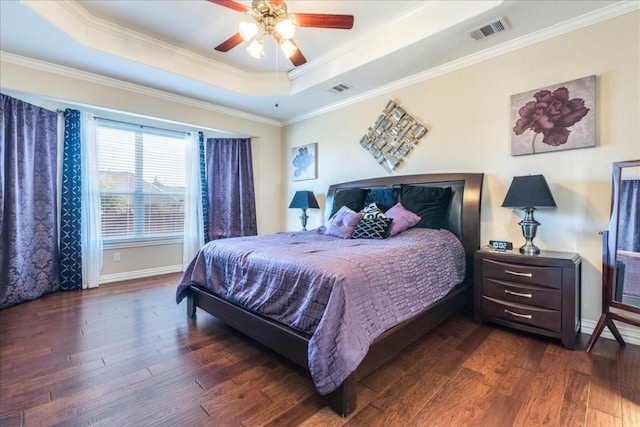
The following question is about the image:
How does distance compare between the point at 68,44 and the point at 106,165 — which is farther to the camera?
the point at 106,165

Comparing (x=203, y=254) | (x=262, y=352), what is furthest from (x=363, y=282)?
(x=203, y=254)

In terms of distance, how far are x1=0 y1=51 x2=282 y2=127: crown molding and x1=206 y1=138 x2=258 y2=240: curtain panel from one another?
492mm

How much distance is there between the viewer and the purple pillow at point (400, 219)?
294 cm

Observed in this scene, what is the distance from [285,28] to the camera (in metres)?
2.05

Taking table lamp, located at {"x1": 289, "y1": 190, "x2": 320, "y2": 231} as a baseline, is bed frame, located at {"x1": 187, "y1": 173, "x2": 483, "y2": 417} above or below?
below

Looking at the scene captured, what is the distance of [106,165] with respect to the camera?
411cm

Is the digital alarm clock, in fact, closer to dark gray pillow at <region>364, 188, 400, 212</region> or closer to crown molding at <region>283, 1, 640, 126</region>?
dark gray pillow at <region>364, 188, 400, 212</region>

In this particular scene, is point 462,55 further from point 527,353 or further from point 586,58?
point 527,353

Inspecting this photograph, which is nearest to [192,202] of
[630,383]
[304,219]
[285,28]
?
[304,219]

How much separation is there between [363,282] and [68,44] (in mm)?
3515

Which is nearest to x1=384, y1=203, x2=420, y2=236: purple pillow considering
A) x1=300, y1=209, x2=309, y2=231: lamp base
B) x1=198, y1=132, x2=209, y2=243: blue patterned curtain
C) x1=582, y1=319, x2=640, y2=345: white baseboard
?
x1=582, y1=319, x2=640, y2=345: white baseboard

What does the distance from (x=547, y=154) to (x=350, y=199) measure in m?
2.04

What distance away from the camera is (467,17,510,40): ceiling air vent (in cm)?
250

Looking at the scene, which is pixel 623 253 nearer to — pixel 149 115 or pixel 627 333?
pixel 627 333
